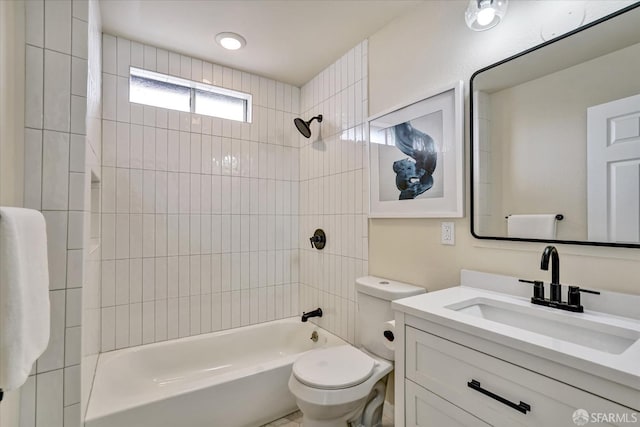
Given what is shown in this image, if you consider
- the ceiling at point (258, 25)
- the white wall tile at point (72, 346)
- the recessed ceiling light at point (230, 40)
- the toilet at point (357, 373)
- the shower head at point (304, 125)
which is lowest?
the toilet at point (357, 373)

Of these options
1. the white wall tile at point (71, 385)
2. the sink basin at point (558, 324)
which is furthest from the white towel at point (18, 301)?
the sink basin at point (558, 324)

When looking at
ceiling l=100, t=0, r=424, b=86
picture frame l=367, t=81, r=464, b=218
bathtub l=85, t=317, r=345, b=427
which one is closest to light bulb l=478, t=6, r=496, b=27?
picture frame l=367, t=81, r=464, b=218

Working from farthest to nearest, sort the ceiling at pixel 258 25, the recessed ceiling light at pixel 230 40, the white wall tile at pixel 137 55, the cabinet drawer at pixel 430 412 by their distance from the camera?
1. the white wall tile at pixel 137 55
2. the recessed ceiling light at pixel 230 40
3. the ceiling at pixel 258 25
4. the cabinet drawer at pixel 430 412

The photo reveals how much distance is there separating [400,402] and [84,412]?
1414mm

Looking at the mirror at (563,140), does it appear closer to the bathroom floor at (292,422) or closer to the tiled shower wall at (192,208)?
the bathroom floor at (292,422)

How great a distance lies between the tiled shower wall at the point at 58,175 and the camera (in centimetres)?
118

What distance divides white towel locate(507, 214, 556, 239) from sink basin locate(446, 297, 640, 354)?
0.96 ft

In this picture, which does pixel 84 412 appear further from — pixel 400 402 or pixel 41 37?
pixel 41 37

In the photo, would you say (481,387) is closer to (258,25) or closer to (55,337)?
(55,337)

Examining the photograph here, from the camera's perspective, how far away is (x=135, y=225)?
81.6 inches

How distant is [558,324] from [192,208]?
2.21 metres

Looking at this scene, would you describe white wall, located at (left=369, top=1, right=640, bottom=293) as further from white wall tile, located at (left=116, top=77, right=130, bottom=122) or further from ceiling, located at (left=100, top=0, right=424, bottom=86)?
white wall tile, located at (left=116, top=77, right=130, bottom=122)

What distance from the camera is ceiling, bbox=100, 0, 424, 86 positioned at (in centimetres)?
169

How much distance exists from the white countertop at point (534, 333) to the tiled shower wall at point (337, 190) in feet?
2.85
